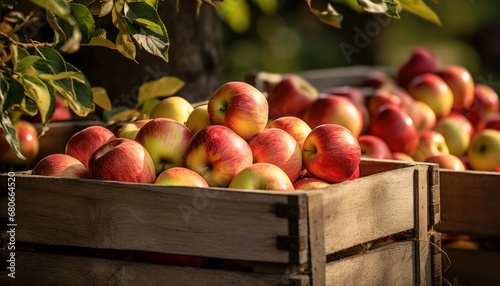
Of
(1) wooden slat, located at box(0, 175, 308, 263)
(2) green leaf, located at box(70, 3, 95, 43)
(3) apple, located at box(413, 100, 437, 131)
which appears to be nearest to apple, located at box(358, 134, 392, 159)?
(3) apple, located at box(413, 100, 437, 131)

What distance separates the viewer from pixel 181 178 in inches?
69.7

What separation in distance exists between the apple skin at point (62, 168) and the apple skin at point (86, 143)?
0.07m

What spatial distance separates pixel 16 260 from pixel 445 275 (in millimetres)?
1187

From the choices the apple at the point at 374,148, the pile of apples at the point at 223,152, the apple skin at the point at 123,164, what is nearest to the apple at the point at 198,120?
the pile of apples at the point at 223,152

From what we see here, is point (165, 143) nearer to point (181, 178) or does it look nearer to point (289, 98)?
point (181, 178)

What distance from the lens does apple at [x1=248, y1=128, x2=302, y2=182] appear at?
1916mm

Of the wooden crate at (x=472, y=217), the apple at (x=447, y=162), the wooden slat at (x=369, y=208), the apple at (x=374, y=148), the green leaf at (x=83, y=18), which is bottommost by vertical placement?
the wooden crate at (x=472, y=217)

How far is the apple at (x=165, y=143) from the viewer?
1917 mm

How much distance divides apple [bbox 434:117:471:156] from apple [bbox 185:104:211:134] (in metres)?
1.11

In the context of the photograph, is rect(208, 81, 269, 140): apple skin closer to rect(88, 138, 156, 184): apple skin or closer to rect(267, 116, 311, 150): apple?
rect(267, 116, 311, 150): apple

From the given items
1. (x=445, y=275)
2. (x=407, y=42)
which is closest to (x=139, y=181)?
(x=445, y=275)

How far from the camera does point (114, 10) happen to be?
1779 mm

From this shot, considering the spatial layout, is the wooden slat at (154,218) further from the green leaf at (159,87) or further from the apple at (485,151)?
the apple at (485,151)

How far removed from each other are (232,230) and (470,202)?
89cm
